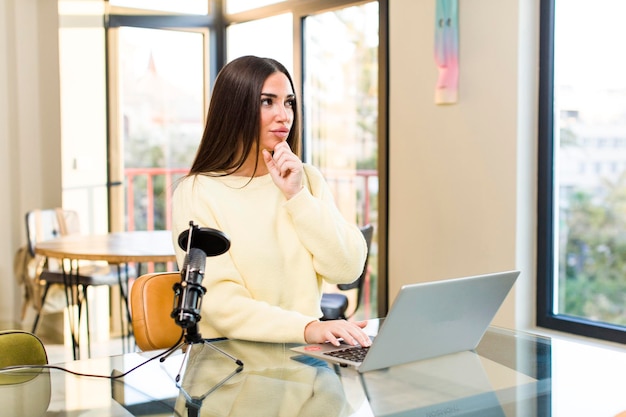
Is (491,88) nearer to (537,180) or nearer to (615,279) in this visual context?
(537,180)

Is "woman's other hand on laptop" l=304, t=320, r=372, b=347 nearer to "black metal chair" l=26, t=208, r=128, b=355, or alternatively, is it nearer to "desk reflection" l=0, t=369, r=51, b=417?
"desk reflection" l=0, t=369, r=51, b=417

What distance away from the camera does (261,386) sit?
1.35m

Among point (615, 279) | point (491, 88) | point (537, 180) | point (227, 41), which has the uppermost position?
point (227, 41)

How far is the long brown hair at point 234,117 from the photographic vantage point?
76.0 inches

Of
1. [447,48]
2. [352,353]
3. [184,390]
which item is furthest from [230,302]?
[447,48]

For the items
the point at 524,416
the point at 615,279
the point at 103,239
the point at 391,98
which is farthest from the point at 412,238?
the point at 524,416

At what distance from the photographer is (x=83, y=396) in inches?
52.3

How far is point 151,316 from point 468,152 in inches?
84.2

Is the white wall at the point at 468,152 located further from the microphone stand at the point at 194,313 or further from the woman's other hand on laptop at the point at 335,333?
the microphone stand at the point at 194,313

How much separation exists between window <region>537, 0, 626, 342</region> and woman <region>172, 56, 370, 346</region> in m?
1.63

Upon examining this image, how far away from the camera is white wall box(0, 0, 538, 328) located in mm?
3461

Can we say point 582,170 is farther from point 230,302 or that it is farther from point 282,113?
point 230,302

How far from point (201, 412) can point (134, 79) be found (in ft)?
14.9

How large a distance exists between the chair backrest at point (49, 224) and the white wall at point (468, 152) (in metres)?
2.02
